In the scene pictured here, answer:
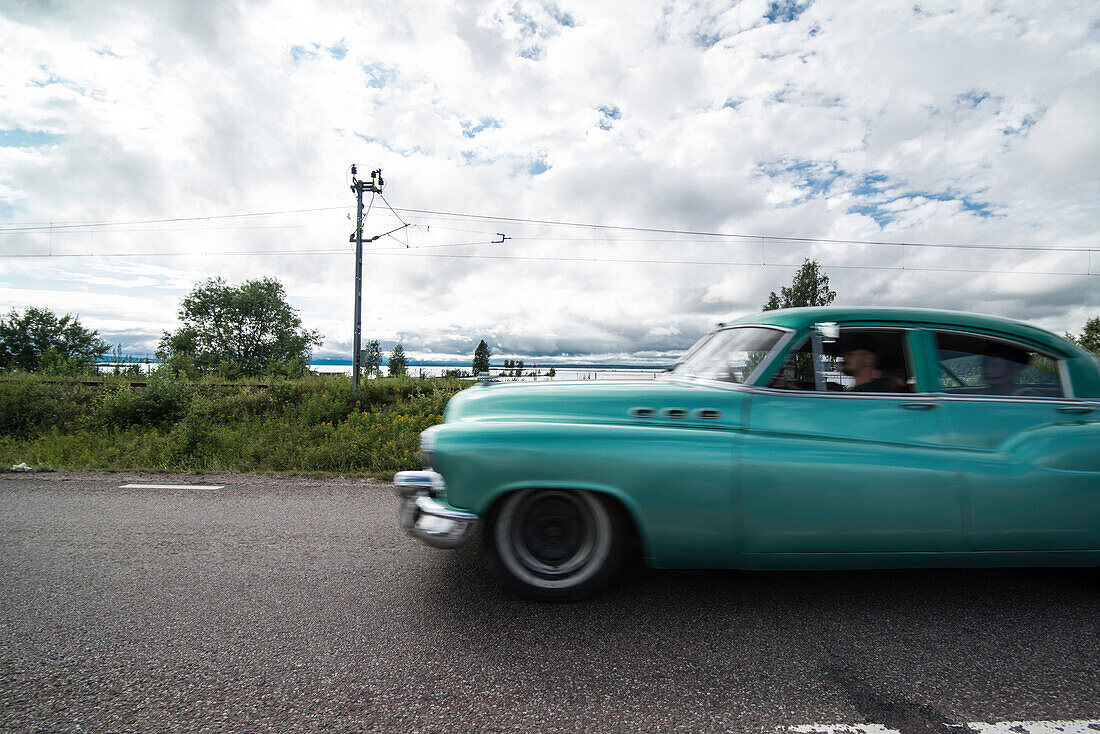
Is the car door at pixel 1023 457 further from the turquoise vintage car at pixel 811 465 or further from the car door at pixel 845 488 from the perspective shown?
the car door at pixel 845 488

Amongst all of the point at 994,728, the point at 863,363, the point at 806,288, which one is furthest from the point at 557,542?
the point at 806,288

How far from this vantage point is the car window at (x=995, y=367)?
2805mm

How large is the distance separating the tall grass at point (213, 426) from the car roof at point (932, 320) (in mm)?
5068

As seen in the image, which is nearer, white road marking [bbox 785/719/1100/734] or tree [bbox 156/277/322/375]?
white road marking [bbox 785/719/1100/734]

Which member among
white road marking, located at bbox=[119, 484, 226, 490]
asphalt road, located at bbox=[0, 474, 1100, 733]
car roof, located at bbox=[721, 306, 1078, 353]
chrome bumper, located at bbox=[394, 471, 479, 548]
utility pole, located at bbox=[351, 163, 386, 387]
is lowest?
asphalt road, located at bbox=[0, 474, 1100, 733]

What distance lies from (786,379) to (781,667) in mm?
1338

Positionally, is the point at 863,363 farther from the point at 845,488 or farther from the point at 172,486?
the point at 172,486

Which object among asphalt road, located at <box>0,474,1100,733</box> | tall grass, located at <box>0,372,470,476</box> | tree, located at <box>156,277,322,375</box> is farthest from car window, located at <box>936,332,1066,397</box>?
tree, located at <box>156,277,322,375</box>

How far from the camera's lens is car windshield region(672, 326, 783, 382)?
112 inches

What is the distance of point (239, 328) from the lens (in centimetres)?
5475

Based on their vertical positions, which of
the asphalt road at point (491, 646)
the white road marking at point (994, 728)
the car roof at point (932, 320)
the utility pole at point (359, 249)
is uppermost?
the utility pole at point (359, 249)

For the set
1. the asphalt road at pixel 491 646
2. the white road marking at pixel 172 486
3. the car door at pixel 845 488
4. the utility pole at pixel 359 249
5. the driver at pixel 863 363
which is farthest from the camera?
the utility pole at pixel 359 249

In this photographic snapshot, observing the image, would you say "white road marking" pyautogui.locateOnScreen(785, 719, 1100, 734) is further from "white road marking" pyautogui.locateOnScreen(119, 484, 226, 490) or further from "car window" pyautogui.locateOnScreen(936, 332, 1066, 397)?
"white road marking" pyautogui.locateOnScreen(119, 484, 226, 490)

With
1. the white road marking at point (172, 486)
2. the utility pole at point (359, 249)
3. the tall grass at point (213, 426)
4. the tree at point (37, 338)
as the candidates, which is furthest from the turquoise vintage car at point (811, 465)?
the tree at point (37, 338)
